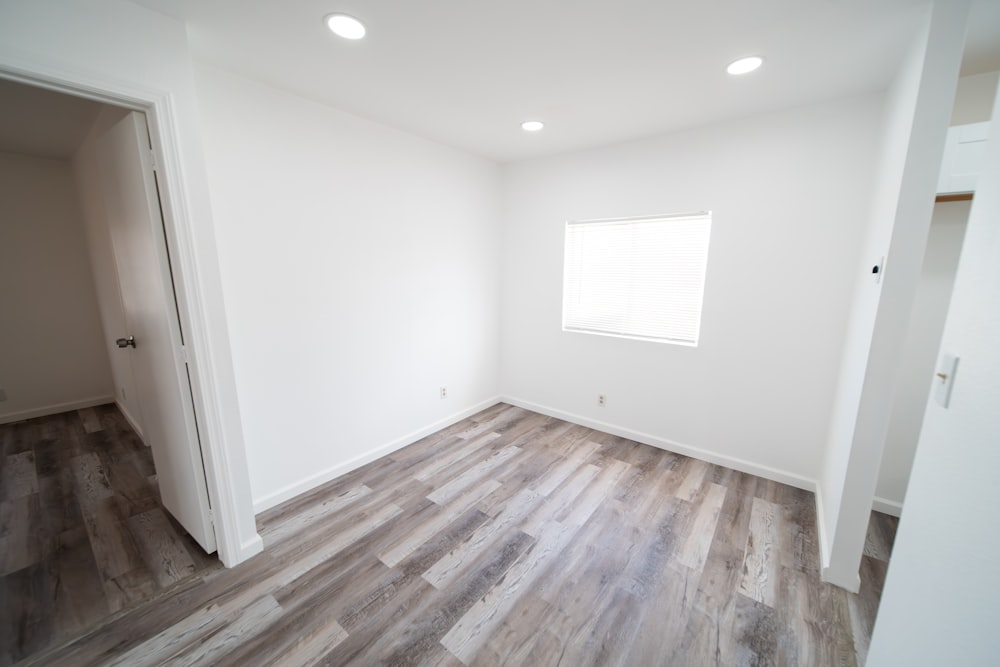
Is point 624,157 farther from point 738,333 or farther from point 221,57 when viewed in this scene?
point 221,57

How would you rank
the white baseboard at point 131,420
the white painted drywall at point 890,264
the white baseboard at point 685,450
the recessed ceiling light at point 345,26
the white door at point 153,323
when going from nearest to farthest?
the white painted drywall at point 890,264, the recessed ceiling light at point 345,26, the white door at point 153,323, the white baseboard at point 685,450, the white baseboard at point 131,420

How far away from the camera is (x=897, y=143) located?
161 cm

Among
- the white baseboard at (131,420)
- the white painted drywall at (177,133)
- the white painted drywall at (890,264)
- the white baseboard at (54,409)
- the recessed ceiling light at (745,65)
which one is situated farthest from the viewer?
the white baseboard at (54,409)

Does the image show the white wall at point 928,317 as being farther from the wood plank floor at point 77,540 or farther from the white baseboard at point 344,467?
the wood plank floor at point 77,540

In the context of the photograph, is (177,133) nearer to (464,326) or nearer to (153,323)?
(153,323)

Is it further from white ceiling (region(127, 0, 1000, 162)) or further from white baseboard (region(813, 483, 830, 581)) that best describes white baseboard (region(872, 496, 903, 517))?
white ceiling (region(127, 0, 1000, 162))

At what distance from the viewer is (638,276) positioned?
3125mm

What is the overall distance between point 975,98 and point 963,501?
242 cm

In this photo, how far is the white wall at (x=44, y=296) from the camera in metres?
3.39

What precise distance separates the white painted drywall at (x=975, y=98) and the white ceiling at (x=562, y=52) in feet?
0.27

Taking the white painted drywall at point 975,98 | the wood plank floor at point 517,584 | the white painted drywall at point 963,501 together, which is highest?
the white painted drywall at point 975,98

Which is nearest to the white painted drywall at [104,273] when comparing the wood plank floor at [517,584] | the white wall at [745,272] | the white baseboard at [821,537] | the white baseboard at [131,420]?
the white baseboard at [131,420]

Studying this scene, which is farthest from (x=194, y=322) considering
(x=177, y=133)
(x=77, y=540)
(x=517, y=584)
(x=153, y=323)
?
(x=517, y=584)

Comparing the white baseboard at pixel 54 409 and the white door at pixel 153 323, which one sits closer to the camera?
the white door at pixel 153 323
